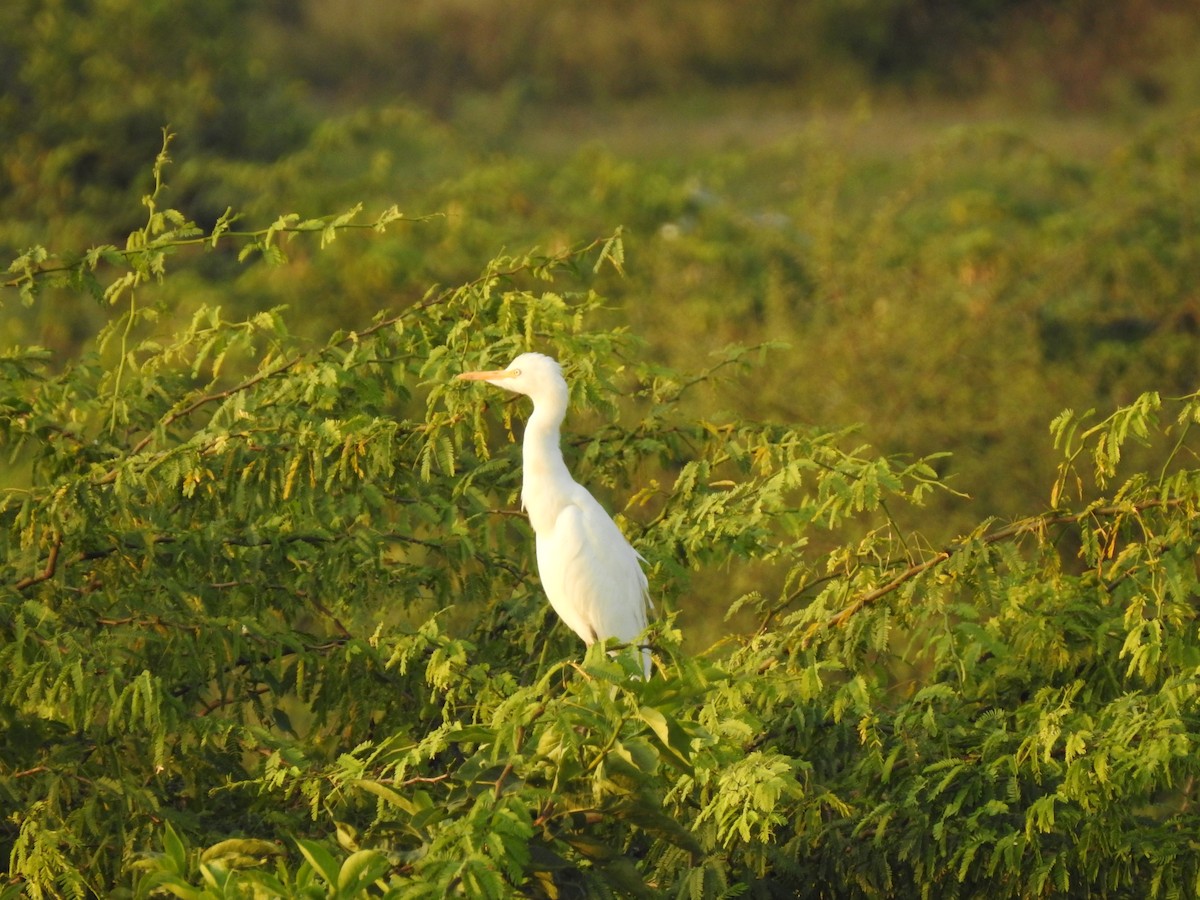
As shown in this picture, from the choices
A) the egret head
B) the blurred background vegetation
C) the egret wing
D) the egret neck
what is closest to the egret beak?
the egret head

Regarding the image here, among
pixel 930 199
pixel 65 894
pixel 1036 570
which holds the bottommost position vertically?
pixel 930 199

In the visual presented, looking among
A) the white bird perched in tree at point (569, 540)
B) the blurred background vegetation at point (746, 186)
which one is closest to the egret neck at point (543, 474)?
the white bird perched in tree at point (569, 540)

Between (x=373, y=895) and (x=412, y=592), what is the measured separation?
157cm

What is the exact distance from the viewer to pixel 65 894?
3254 millimetres

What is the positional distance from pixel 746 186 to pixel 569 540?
11.3 metres

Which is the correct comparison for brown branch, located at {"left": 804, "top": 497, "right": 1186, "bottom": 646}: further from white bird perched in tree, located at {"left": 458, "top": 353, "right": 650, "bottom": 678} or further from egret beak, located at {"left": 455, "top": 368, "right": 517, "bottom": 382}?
egret beak, located at {"left": 455, "top": 368, "right": 517, "bottom": 382}

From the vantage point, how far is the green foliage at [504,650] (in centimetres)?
316

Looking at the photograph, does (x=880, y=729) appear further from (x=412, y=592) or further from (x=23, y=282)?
(x=23, y=282)

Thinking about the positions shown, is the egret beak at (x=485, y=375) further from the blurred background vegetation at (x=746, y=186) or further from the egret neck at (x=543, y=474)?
the blurred background vegetation at (x=746, y=186)

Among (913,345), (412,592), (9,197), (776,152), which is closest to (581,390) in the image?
(412,592)

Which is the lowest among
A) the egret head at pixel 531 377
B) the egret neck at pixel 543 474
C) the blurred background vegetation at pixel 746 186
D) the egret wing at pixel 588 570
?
the blurred background vegetation at pixel 746 186

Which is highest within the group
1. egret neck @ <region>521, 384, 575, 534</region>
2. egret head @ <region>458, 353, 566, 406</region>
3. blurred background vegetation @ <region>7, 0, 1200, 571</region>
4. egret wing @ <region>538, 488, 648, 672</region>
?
egret head @ <region>458, 353, 566, 406</region>

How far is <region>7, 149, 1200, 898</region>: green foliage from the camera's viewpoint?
316 centimetres

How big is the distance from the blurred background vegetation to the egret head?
9.06 feet
